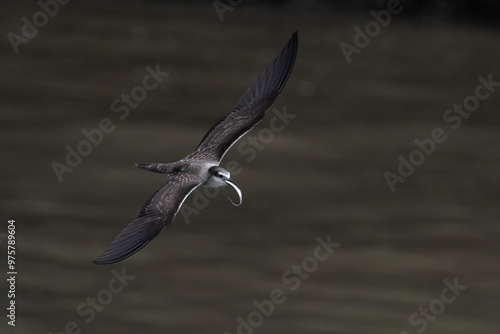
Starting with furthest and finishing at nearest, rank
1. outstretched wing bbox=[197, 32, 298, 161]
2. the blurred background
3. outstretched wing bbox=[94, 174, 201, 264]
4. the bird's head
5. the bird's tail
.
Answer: the blurred background, outstretched wing bbox=[197, 32, 298, 161], the bird's tail, outstretched wing bbox=[94, 174, 201, 264], the bird's head

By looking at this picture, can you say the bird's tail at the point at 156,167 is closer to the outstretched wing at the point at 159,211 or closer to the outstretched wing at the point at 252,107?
the outstretched wing at the point at 159,211

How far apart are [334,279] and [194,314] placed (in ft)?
7.54

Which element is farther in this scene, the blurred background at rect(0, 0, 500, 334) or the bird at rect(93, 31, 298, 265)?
the blurred background at rect(0, 0, 500, 334)

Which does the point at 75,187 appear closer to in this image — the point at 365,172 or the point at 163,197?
the point at 365,172

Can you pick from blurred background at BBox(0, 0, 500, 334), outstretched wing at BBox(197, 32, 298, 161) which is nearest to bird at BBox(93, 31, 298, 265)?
outstretched wing at BBox(197, 32, 298, 161)

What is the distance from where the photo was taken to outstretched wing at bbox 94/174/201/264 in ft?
25.6

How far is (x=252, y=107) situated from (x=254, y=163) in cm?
984

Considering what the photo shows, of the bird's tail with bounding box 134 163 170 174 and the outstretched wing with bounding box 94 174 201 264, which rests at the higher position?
the bird's tail with bounding box 134 163 170 174

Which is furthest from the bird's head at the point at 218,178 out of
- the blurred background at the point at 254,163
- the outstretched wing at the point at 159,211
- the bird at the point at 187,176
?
the blurred background at the point at 254,163

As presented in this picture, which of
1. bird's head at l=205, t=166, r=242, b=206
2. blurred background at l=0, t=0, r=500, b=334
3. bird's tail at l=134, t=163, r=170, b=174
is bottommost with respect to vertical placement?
blurred background at l=0, t=0, r=500, b=334

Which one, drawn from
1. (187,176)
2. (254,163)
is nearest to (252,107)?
(187,176)

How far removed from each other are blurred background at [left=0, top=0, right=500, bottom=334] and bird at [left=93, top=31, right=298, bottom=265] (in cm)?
522

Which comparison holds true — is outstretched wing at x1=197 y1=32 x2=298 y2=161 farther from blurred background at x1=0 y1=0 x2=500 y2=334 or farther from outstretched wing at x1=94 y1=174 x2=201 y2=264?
blurred background at x1=0 y1=0 x2=500 y2=334

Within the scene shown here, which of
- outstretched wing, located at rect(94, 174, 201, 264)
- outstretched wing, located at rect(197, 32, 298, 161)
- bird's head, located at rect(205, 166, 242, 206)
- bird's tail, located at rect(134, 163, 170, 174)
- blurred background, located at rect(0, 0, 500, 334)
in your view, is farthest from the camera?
blurred background, located at rect(0, 0, 500, 334)
